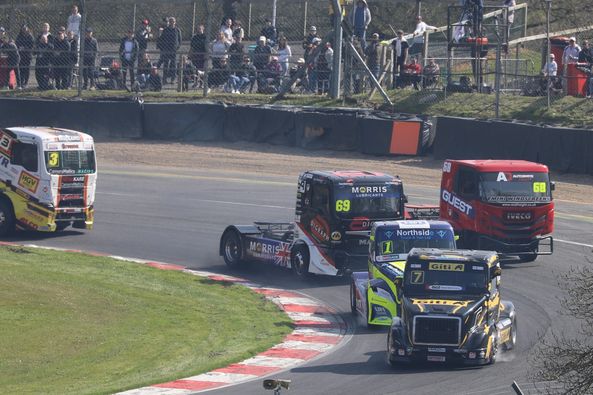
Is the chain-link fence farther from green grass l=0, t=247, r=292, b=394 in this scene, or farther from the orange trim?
green grass l=0, t=247, r=292, b=394

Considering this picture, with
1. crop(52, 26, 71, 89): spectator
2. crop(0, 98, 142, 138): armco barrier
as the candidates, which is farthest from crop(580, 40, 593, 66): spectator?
crop(52, 26, 71, 89): spectator

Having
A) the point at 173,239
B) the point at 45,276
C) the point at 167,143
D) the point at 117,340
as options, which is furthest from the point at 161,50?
the point at 117,340

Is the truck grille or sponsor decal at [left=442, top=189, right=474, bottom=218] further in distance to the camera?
sponsor decal at [left=442, top=189, right=474, bottom=218]

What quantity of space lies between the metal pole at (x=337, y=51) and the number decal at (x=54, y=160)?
540 inches

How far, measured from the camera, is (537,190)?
79.3 ft

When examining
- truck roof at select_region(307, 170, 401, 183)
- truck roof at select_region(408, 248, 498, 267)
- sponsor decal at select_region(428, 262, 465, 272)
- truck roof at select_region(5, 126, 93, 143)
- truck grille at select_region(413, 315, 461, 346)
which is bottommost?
truck grille at select_region(413, 315, 461, 346)

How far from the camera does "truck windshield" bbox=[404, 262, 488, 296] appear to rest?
16.9 m

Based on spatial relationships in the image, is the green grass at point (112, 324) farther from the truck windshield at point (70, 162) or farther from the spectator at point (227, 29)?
the spectator at point (227, 29)

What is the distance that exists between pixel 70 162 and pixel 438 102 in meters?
14.6

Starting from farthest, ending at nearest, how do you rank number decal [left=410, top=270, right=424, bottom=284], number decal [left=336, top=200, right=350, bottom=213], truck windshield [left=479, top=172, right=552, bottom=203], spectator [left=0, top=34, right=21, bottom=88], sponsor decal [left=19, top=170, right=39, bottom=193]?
spectator [left=0, top=34, right=21, bottom=88], sponsor decal [left=19, top=170, right=39, bottom=193], truck windshield [left=479, top=172, right=552, bottom=203], number decal [left=336, top=200, right=350, bottom=213], number decal [left=410, top=270, right=424, bottom=284]

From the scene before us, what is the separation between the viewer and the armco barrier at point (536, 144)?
3153 centimetres

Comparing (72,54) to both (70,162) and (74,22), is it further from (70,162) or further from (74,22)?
(70,162)

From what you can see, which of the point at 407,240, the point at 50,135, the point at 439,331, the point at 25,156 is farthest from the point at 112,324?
the point at 50,135

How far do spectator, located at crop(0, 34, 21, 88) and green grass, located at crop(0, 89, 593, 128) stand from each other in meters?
0.71
